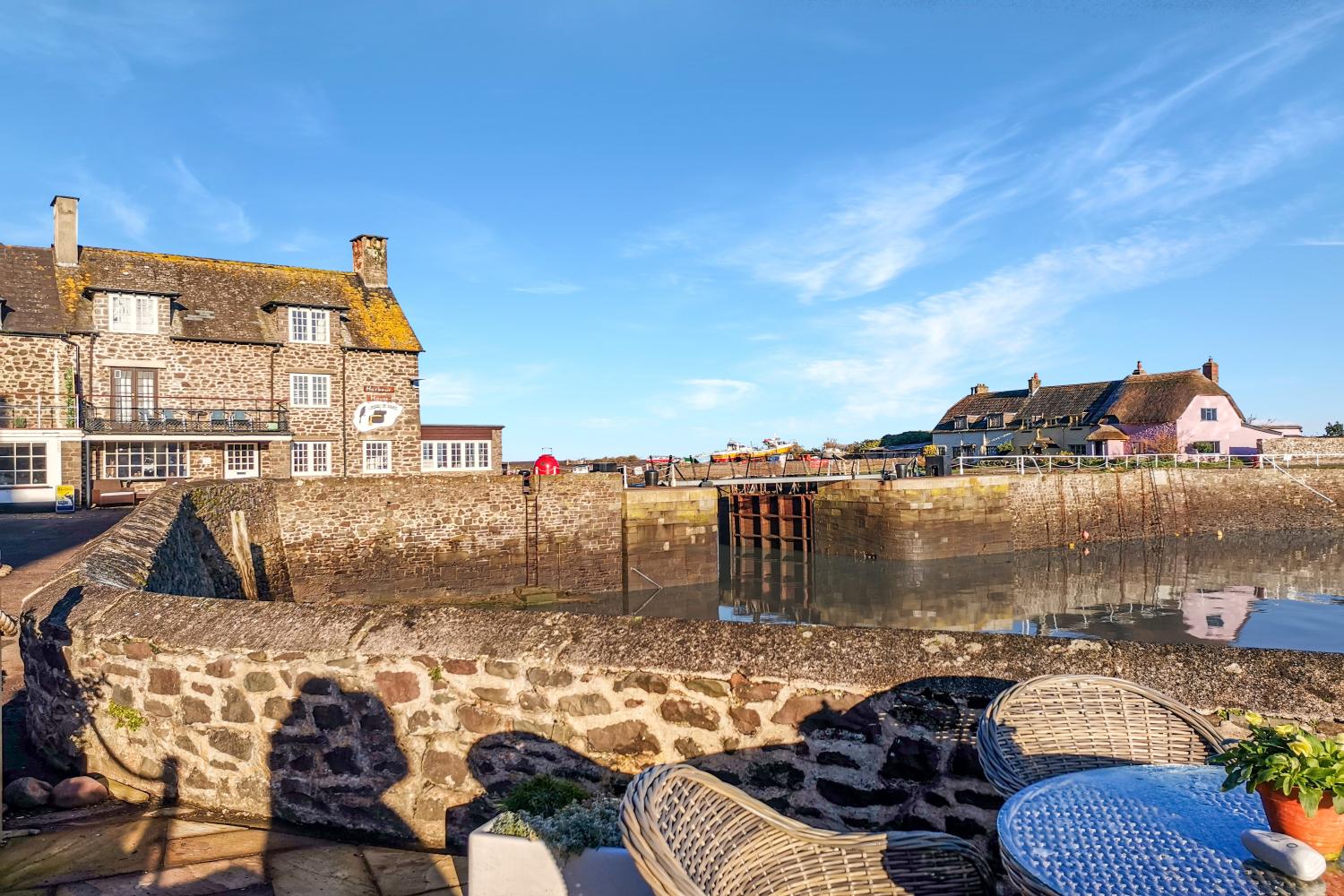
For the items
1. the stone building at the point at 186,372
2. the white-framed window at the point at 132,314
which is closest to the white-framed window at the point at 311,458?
the stone building at the point at 186,372

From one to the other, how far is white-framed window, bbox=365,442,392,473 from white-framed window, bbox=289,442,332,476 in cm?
116

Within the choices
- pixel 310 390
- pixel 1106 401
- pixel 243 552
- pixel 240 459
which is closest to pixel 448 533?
pixel 243 552

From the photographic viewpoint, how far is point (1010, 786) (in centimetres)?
243

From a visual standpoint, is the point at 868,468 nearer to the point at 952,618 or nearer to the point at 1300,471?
the point at 952,618

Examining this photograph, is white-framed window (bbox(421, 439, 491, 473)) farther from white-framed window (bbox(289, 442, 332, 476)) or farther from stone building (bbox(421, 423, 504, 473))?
white-framed window (bbox(289, 442, 332, 476))

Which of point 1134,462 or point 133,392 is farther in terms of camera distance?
point 1134,462

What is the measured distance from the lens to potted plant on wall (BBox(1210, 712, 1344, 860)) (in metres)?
1.82

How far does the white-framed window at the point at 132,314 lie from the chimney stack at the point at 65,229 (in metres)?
2.17

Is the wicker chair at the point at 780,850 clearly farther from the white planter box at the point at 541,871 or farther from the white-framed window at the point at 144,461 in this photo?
the white-framed window at the point at 144,461

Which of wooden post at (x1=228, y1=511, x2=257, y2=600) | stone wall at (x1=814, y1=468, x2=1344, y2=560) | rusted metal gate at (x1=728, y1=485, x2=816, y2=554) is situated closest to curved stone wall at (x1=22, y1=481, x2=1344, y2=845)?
wooden post at (x1=228, y1=511, x2=257, y2=600)

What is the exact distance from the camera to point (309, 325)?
2725 cm

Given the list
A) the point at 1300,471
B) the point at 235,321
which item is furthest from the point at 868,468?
the point at 235,321

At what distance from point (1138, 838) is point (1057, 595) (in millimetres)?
23448

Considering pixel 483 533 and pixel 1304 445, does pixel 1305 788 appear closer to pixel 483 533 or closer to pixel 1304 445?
pixel 483 533
